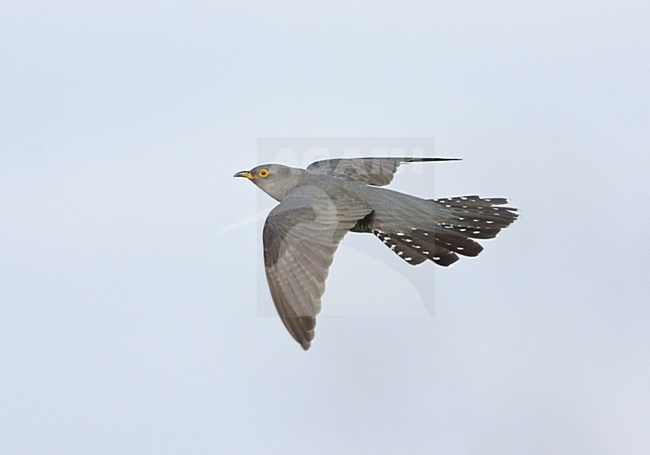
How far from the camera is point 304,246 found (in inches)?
414

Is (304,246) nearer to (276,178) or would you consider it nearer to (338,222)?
(338,222)

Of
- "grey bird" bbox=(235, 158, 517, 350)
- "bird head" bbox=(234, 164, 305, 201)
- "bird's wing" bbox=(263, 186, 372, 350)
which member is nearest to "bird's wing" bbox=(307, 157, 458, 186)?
"grey bird" bbox=(235, 158, 517, 350)

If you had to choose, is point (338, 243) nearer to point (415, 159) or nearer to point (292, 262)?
point (292, 262)

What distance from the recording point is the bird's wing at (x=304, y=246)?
9.58 metres

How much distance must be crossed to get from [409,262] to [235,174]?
2911 millimetres

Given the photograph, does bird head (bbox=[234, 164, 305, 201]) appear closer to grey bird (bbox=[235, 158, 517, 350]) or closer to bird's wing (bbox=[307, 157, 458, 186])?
grey bird (bbox=[235, 158, 517, 350])

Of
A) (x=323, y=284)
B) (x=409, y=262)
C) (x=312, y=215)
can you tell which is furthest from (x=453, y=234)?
(x=323, y=284)

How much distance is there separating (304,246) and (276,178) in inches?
95.8

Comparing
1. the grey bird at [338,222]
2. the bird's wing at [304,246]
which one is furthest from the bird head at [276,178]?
the bird's wing at [304,246]

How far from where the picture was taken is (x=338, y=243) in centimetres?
1055

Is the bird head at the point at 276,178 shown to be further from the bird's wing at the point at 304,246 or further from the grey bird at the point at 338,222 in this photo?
the bird's wing at the point at 304,246

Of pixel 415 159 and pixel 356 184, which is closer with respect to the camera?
pixel 356 184

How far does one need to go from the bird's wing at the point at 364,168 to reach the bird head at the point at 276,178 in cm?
64

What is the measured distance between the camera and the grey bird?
9984 mm
